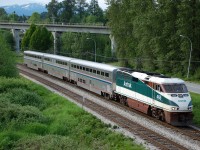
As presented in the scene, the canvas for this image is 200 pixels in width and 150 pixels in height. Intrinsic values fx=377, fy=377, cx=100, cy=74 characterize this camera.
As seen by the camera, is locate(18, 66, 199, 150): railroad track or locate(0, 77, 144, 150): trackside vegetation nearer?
locate(0, 77, 144, 150): trackside vegetation

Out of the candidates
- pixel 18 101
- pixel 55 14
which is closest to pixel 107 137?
pixel 18 101

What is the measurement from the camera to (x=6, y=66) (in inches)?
1871

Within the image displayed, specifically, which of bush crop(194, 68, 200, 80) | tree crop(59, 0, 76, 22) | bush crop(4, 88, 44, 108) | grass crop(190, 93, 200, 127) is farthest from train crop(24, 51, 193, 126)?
tree crop(59, 0, 76, 22)

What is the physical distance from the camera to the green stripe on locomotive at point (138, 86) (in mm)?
27083

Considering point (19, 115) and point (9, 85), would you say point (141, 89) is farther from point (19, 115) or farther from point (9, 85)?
point (9, 85)

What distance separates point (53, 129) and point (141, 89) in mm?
8160

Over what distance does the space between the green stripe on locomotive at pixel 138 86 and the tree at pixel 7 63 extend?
60.4 feet

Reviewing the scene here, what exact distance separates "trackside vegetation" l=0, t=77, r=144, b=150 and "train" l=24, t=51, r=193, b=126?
4.27 m

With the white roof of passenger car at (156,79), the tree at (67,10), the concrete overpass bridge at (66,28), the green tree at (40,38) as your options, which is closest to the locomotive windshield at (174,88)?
the white roof of passenger car at (156,79)

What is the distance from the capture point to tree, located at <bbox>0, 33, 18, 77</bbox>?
1857 inches

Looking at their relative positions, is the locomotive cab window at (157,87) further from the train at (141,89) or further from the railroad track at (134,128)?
the railroad track at (134,128)

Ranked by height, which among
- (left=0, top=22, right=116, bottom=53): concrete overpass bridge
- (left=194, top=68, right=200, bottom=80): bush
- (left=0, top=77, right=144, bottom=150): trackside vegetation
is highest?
(left=0, top=22, right=116, bottom=53): concrete overpass bridge

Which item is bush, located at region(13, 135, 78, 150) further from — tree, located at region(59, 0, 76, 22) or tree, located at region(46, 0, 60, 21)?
tree, located at region(46, 0, 60, 21)

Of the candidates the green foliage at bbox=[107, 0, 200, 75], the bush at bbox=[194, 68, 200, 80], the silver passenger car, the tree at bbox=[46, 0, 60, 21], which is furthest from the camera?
the tree at bbox=[46, 0, 60, 21]
